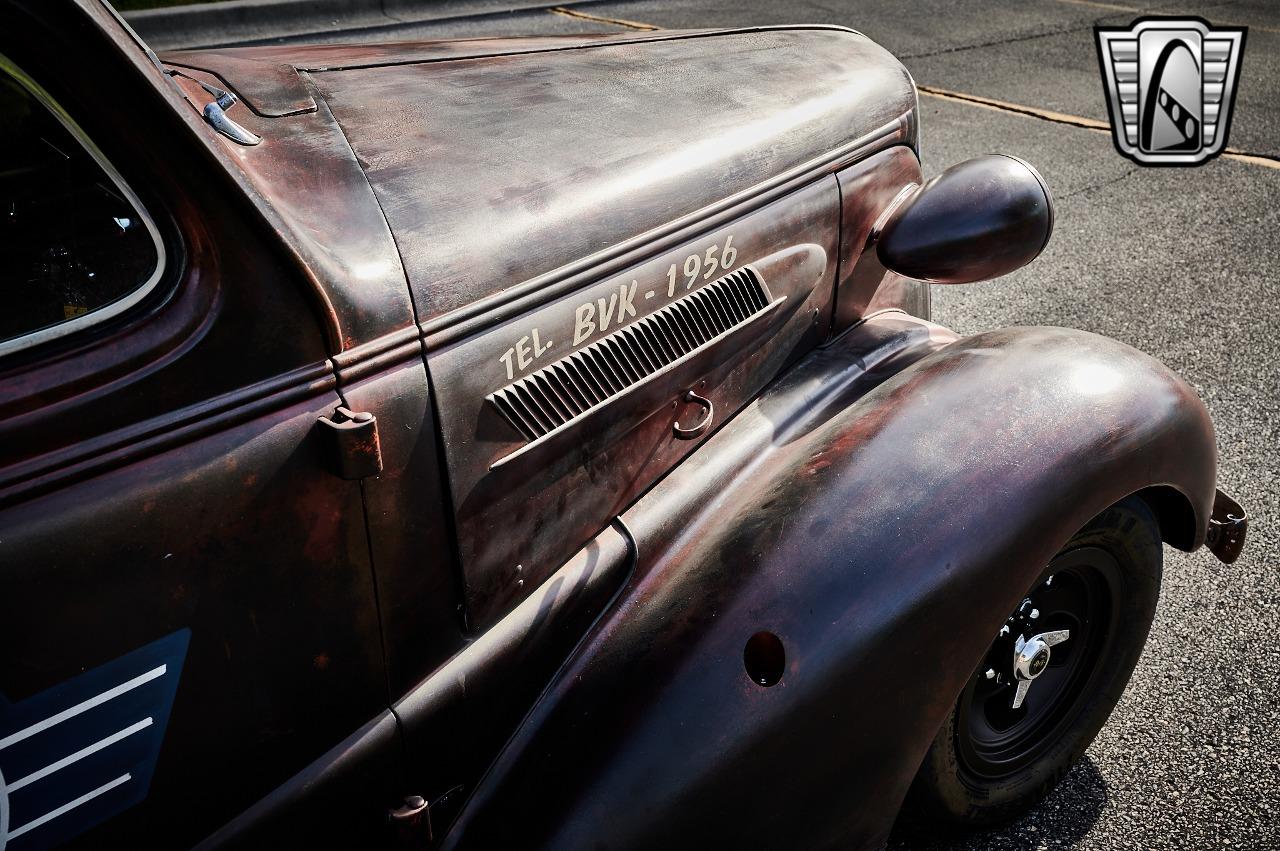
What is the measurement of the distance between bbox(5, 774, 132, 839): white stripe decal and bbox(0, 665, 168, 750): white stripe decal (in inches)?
4.3

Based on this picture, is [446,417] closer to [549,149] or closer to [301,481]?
[301,481]

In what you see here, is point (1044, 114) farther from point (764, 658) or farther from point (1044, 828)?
point (764, 658)

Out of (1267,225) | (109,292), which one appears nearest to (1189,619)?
(109,292)

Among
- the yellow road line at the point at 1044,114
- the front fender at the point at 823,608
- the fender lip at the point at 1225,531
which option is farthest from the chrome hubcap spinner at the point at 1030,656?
the yellow road line at the point at 1044,114

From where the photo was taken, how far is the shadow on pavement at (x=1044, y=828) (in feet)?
6.74

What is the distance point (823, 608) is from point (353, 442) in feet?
2.38

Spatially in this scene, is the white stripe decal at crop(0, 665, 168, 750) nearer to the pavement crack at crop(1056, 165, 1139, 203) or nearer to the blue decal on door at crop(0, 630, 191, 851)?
the blue decal on door at crop(0, 630, 191, 851)

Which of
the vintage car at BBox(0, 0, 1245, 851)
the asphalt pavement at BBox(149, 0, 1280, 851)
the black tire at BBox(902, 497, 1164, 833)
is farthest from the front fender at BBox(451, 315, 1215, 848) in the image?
the asphalt pavement at BBox(149, 0, 1280, 851)

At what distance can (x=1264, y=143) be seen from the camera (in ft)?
19.4

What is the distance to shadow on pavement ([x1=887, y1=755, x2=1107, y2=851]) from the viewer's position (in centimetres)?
205

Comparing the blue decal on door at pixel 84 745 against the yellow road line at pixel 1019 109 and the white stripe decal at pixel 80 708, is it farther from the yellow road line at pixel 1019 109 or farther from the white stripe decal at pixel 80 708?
the yellow road line at pixel 1019 109

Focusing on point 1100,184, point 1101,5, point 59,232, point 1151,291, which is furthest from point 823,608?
point 1101,5

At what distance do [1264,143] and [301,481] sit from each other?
647 centimetres

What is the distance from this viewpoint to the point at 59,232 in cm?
120
